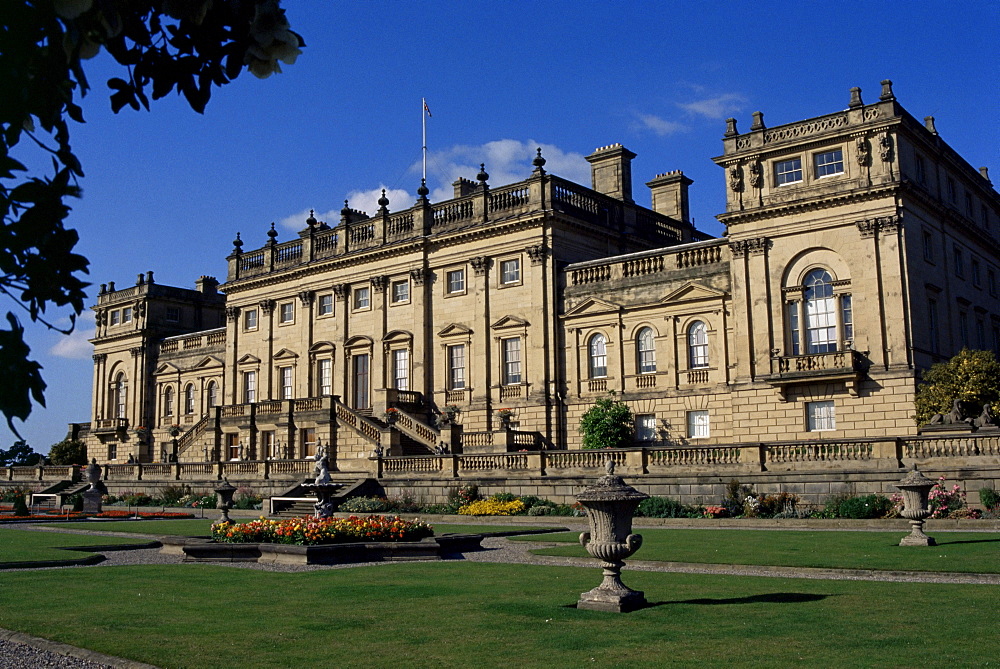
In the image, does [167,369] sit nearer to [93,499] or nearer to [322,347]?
[322,347]

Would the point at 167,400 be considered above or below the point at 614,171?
below

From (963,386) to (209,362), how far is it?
46.3 metres

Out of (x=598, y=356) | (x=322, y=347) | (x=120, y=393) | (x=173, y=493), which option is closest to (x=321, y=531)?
(x=598, y=356)

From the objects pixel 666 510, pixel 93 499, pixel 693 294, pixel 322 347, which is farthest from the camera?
pixel 322 347

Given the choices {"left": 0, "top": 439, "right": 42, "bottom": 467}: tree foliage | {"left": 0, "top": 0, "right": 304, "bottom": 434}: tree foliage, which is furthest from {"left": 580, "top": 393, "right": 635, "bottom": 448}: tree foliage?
{"left": 0, "top": 439, "right": 42, "bottom": 467}: tree foliage

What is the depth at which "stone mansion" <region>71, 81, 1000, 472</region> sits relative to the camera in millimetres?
37344

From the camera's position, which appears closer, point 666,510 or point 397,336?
point 666,510

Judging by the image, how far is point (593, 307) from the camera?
45.2 m

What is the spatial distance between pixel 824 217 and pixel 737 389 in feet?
24.2

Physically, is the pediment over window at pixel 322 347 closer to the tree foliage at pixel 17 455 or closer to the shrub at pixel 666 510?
the shrub at pixel 666 510

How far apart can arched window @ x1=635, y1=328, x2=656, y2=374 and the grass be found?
14479 millimetres

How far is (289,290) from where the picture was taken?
57.7 meters

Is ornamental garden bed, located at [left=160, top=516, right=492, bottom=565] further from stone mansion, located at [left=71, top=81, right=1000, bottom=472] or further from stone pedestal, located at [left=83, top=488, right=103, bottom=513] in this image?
stone pedestal, located at [left=83, top=488, right=103, bottom=513]

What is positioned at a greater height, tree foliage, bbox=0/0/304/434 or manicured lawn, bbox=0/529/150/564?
tree foliage, bbox=0/0/304/434
